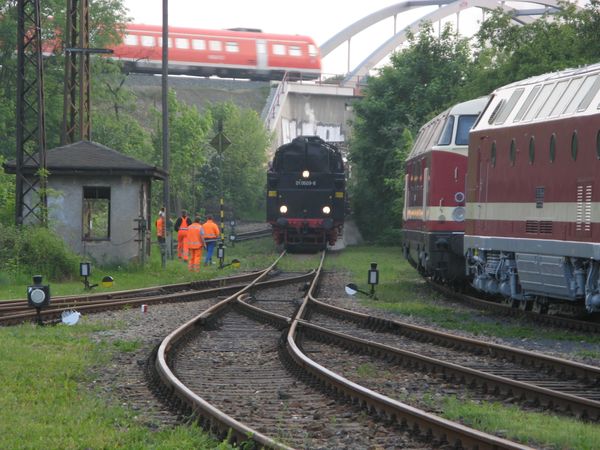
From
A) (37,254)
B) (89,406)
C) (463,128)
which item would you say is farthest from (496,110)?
(89,406)

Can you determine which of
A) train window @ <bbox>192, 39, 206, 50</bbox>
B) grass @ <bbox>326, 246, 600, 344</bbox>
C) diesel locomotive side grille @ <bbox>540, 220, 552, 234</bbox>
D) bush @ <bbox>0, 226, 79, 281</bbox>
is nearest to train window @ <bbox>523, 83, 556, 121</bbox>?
diesel locomotive side grille @ <bbox>540, 220, 552, 234</bbox>

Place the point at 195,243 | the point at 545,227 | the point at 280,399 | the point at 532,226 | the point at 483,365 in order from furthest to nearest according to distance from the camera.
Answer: the point at 195,243 < the point at 532,226 < the point at 545,227 < the point at 483,365 < the point at 280,399

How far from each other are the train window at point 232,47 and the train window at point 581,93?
67725 millimetres

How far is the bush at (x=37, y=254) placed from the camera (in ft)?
89.8

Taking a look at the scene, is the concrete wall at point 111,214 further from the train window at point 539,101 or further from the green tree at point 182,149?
the green tree at point 182,149

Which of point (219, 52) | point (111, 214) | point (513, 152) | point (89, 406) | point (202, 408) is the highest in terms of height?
point (219, 52)

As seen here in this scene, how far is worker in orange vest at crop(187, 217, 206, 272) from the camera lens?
109 ft

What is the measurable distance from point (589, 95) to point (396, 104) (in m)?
42.2

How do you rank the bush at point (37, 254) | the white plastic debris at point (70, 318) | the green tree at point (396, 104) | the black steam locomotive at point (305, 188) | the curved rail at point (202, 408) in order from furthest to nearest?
the green tree at point (396, 104) → the black steam locomotive at point (305, 188) → the bush at point (37, 254) → the white plastic debris at point (70, 318) → the curved rail at point (202, 408)

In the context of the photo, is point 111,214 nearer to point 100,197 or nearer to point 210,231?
point 100,197

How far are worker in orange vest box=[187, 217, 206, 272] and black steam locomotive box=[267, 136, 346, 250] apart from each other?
38.2 feet

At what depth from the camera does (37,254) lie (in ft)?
90.4

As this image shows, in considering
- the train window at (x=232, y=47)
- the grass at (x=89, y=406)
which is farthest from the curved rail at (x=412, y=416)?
the train window at (x=232, y=47)

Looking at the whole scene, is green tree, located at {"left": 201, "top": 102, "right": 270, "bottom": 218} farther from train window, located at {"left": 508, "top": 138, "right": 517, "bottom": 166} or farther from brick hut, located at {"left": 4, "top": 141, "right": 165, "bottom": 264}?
train window, located at {"left": 508, "top": 138, "right": 517, "bottom": 166}
